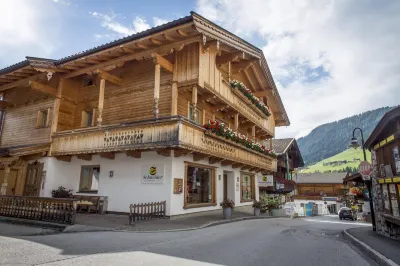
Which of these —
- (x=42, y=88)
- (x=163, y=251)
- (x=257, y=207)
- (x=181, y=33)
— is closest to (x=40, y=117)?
(x=42, y=88)

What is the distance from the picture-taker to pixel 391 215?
10.0 meters

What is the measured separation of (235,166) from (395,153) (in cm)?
1027

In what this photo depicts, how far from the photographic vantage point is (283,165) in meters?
38.4

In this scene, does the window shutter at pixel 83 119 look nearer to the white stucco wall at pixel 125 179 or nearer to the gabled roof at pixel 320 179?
the white stucco wall at pixel 125 179

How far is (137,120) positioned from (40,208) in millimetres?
5190

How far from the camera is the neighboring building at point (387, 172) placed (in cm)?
931

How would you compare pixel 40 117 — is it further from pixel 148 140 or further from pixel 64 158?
pixel 148 140

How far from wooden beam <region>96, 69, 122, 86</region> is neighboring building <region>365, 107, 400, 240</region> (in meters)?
12.9

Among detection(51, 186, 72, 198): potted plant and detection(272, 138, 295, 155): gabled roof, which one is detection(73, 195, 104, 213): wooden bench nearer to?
detection(51, 186, 72, 198): potted plant

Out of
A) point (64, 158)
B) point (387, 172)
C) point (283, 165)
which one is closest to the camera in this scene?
point (387, 172)

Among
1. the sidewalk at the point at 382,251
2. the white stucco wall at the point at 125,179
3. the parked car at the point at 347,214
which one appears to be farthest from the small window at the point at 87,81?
the parked car at the point at 347,214

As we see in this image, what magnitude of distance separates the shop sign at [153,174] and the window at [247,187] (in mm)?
9239

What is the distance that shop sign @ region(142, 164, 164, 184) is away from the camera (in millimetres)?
12938

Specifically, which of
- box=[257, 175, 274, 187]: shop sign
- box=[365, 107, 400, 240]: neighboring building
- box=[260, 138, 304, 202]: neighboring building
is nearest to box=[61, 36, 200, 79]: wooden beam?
box=[365, 107, 400, 240]: neighboring building
